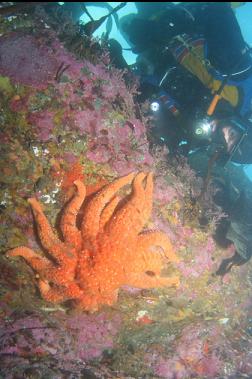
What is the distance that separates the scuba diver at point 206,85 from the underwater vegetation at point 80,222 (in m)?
2.01

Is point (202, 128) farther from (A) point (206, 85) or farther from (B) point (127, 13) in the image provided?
(B) point (127, 13)

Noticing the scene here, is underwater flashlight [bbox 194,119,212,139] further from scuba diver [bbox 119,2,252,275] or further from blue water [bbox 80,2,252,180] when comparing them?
blue water [bbox 80,2,252,180]

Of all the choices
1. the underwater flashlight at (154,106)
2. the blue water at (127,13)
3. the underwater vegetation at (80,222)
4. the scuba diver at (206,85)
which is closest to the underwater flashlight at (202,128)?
the scuba diver at (206,85)

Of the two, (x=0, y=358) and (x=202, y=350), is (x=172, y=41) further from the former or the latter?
(x=0, y=358)

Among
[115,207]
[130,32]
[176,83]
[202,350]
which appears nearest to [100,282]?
[115,207]

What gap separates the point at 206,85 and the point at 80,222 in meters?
4.71

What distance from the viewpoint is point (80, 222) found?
12.8 feet

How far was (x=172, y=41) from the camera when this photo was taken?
6938 millimetres

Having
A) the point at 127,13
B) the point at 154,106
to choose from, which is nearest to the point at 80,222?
the point at 154,106

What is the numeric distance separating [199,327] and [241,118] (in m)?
4.63

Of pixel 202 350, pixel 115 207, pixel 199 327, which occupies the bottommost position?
pixel 202 350

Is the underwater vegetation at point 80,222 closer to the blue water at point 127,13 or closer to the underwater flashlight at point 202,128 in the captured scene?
the underwater flashlight at point 202,128

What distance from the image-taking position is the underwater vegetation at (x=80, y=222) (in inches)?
145

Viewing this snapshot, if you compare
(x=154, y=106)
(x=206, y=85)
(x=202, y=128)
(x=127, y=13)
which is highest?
(x=127, y=13)
